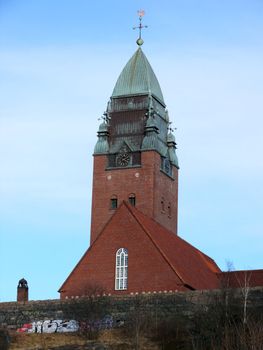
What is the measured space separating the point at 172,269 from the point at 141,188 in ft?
44.6

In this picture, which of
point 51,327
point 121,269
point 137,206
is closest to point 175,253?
point 121,269

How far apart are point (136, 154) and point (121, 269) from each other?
13.2 metres

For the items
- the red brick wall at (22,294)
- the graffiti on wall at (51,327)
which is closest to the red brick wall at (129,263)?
the red brick wall at (22,294)

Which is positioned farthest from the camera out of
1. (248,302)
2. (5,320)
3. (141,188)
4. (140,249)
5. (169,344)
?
(141,188)

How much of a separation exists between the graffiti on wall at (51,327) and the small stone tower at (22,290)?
827cm

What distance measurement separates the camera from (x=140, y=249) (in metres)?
72.9

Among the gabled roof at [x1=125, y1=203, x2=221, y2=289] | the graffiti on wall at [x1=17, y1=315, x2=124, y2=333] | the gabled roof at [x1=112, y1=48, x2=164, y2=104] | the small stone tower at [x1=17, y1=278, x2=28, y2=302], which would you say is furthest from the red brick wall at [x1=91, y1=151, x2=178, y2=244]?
the graffiti on wall at [x1=17, y1=315, x2=124, y2=333]

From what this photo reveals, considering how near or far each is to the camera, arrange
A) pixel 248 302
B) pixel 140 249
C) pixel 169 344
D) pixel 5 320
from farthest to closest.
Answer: pixel 140 249 < pixel 5 320 < pixel 248 302 < pixel 169 344

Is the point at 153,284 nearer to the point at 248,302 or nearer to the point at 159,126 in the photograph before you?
the point at 248,302

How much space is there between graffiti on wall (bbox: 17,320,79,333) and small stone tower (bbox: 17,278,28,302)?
827 centimetres

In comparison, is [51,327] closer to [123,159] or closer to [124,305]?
[124,305]

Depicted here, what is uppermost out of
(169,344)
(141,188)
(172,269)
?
(141,188)

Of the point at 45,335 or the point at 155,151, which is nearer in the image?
the point at 45,335

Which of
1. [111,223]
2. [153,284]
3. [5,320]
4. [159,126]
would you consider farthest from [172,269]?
[159,126]
